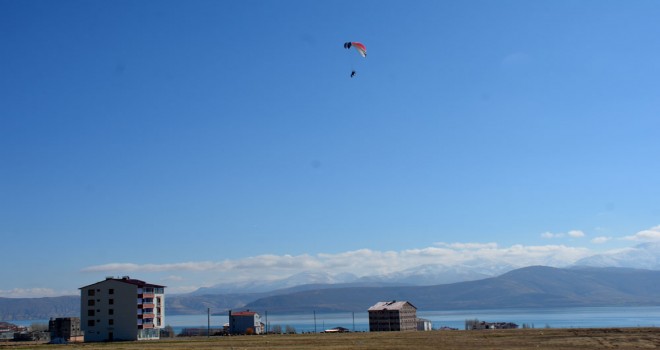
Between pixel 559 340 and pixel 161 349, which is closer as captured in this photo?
pixel 161 349

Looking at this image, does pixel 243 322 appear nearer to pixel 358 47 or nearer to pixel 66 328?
pixel 66 328

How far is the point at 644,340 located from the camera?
84.6 metres

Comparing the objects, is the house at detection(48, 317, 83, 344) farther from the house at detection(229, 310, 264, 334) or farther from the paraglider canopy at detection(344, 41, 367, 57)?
the paraglider canopy at detection(344, 41, 367, 57)

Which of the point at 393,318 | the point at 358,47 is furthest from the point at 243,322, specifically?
the point at 358,47

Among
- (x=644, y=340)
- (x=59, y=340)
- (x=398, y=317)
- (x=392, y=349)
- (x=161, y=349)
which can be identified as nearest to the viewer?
(x=392, y=349)

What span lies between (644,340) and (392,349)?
121 feet

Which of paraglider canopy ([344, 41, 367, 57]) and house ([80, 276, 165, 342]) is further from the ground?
paraglider canopy ([344, 41, 367, 57])

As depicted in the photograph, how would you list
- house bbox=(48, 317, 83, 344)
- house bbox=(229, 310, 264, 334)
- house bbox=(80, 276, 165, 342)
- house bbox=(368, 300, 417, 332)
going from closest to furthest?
house bbox=(80, 276, 165, 342), house bbox=(48, 317, 83, 344), house bbox=(229, 310, 264, 334), house bbox=(368, 300, 417, 332)

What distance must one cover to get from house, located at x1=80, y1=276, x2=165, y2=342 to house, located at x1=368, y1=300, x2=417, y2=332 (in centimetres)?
8051

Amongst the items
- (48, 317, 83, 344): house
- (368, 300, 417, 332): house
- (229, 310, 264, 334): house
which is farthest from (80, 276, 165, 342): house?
(368, 300, 417, 332): house

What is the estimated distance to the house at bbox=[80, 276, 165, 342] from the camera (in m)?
130

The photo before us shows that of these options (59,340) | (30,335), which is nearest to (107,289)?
(59,340)

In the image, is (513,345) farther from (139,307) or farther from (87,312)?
(87,312)

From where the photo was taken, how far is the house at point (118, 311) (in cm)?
12962
